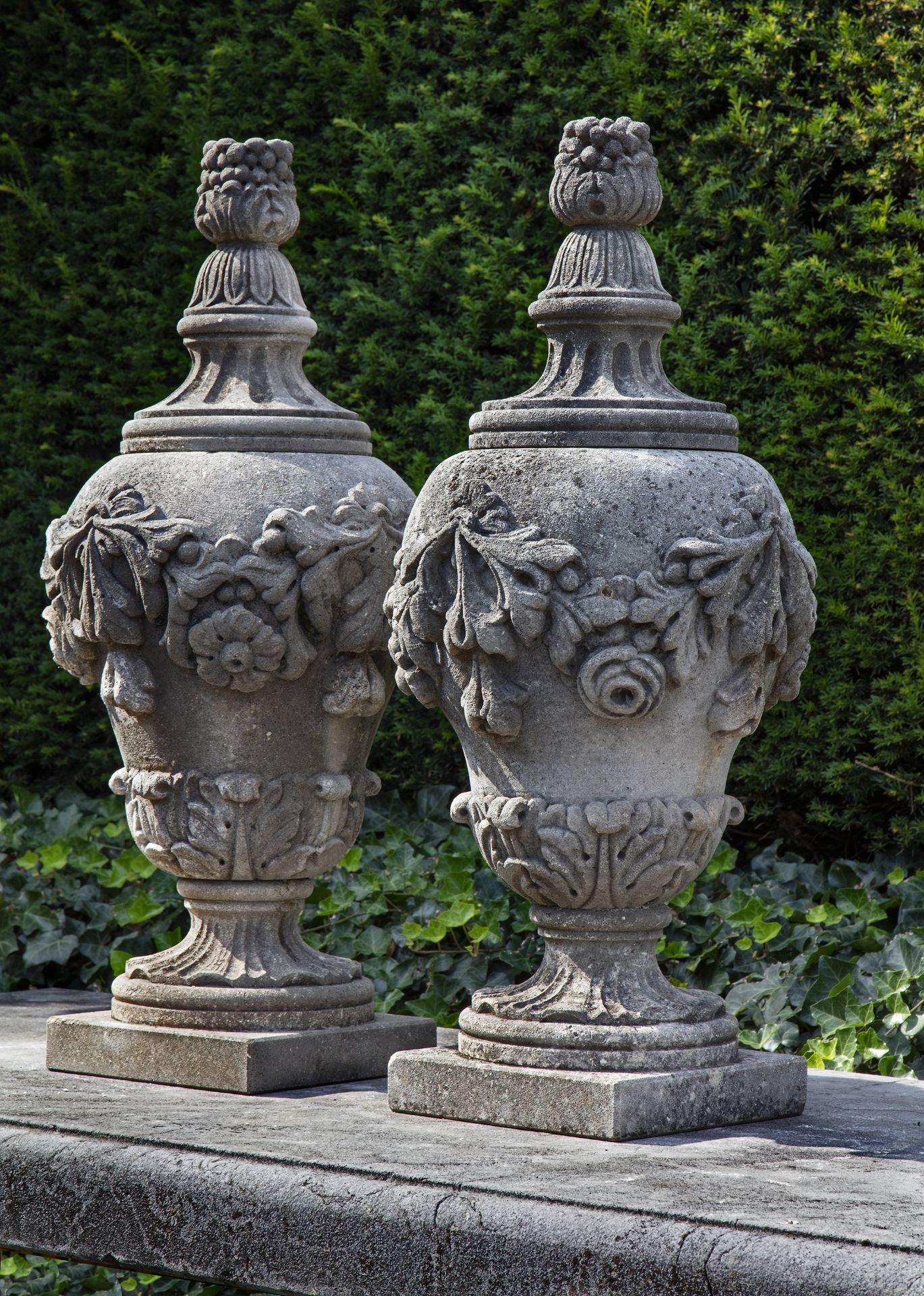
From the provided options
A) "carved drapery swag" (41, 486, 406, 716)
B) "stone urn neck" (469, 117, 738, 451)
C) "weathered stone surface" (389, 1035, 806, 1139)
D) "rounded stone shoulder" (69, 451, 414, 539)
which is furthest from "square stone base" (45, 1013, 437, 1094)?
"stone urn neck" (469, 117, 738, 451)

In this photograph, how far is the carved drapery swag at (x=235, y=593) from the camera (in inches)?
142

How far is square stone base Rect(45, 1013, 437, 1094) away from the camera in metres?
3.65

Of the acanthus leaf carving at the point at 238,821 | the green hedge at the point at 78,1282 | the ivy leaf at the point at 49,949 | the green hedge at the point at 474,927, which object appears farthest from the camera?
the ivy leaf at the point at 49,949

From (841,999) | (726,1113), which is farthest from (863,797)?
(726,1113)

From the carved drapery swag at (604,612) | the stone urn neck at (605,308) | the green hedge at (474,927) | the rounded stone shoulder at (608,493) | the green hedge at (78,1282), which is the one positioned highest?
the stone urn neck at (605,308)

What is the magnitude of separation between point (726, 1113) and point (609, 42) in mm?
3224

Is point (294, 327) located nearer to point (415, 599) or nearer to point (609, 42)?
point (415, 599)

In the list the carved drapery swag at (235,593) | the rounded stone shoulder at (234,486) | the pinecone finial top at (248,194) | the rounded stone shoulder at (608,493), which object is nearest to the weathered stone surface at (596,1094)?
the carved drapery swag at (235,593)

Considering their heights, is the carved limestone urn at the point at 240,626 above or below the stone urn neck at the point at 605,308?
below

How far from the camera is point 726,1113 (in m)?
3.35

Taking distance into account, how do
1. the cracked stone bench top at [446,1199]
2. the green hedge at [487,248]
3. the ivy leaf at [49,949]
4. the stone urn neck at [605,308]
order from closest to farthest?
the cracked stone bench top at [446,1199], the stone urn neck at [605,308], the green hedge at [487,248], the ivy leaf at [49,949]

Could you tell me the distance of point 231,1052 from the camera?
3646 millimetres

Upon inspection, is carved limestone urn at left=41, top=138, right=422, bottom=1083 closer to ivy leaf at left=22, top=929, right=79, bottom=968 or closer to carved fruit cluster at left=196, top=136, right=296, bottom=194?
carved fruit cluster at left=196, top=136, right=296, bottom=194

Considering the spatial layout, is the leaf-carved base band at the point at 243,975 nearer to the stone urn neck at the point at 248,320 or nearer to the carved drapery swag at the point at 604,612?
the carved drapery swag at the point at 604,612
